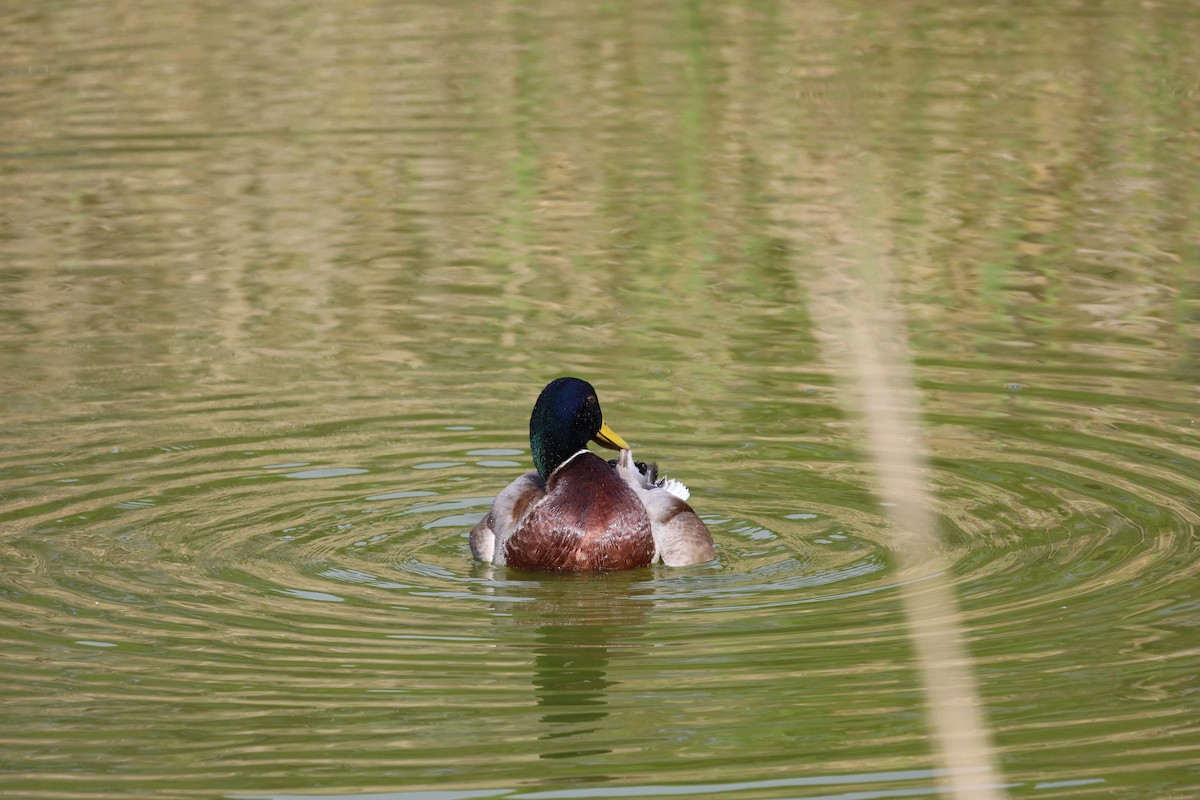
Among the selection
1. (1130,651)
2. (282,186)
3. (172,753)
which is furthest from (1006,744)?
(282,186)

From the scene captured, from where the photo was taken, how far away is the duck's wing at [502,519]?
30.5ft

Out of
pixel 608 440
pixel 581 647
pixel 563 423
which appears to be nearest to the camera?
pixel 581 647

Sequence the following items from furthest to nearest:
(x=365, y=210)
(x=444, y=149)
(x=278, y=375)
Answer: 1. (x=444, y=149)
2. (x=365, y=210)
3. (x=278, y=375)

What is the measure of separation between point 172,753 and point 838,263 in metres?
8.52

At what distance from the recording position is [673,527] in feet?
30.1

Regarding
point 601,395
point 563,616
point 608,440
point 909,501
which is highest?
point 909,501

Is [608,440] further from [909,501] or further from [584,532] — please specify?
[909,501]

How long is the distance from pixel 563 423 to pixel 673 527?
71 cm

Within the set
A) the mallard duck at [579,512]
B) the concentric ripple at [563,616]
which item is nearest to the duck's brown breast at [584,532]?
the mallard duck at [579,512]

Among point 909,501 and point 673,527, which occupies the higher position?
point 909,501

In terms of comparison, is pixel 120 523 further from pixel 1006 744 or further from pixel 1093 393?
pixel 1093 393

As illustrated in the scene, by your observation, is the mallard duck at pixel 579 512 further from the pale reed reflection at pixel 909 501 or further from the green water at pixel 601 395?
the pale reed reflection at pixel 909 501

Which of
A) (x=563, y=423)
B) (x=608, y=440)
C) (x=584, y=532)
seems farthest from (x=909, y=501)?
(x=608, y=440)

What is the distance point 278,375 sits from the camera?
40.2ft
